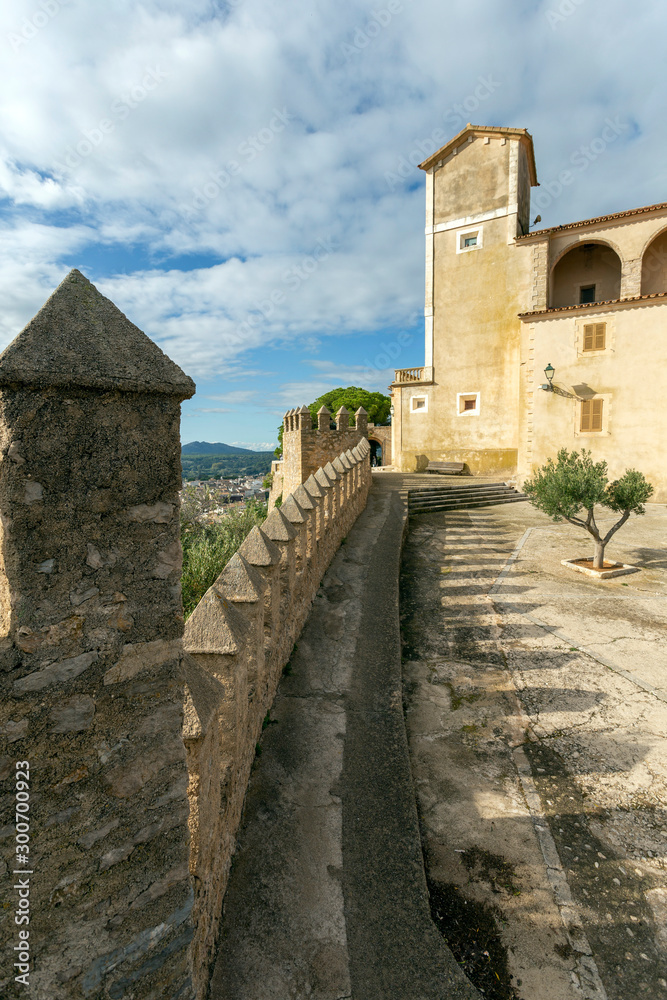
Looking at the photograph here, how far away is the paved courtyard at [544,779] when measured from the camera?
2547 millimetres

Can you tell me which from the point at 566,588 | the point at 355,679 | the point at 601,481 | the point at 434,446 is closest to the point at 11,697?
the point at 355,679

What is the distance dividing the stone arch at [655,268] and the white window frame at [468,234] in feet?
19.9

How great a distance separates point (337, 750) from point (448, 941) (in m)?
1.33

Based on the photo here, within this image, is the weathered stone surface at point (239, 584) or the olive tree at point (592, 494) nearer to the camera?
the weathered stone surface at point (239, 584)

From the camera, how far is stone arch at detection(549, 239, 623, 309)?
64.7 feet

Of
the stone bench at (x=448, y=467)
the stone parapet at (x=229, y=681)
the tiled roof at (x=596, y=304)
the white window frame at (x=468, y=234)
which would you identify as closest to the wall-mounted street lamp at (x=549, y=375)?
the tiled roof at (x=596, y=304)

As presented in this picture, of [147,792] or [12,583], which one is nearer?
[12,583]

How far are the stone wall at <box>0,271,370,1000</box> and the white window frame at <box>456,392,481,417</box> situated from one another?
64.7 feet

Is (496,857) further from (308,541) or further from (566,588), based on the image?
(566,588)

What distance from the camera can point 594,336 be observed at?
16.4 meters

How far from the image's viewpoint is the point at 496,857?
10.0ft

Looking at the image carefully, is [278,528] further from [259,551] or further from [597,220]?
[597,220]

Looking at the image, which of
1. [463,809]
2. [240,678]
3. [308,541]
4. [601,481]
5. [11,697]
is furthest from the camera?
[601,481]

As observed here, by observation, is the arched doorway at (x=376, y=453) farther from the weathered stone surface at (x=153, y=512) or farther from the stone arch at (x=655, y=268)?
the weathered stone surface at (x=153, y=512)
